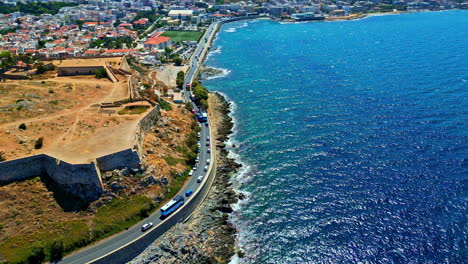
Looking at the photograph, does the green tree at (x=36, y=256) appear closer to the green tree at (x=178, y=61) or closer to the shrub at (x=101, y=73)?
the shrub at (x=101, y=73)

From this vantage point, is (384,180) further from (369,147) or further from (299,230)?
(299,230)

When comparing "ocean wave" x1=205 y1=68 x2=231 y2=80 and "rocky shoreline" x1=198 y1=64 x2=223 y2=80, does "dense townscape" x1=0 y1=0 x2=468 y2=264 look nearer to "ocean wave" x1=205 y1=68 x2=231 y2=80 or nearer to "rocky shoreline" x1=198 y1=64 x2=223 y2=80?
"ocean wave" x1=205 y1=68 x2=231 y2=80

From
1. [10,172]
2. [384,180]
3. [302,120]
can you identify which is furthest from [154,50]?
[384,180]

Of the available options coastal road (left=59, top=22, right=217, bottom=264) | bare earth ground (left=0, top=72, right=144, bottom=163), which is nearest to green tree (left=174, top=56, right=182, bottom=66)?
bare earth ground (left=0, top=72, right=144, bottom=163)

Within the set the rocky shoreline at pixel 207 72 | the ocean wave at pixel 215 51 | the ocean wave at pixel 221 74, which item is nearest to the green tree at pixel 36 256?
the rocky shoreline at pixel 207 72

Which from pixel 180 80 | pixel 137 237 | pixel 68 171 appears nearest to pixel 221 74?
pixel 180 80

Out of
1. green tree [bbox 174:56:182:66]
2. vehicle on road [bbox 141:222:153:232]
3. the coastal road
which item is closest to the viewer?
the coastal road

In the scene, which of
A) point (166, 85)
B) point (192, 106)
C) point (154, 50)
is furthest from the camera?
point (154, 50)
